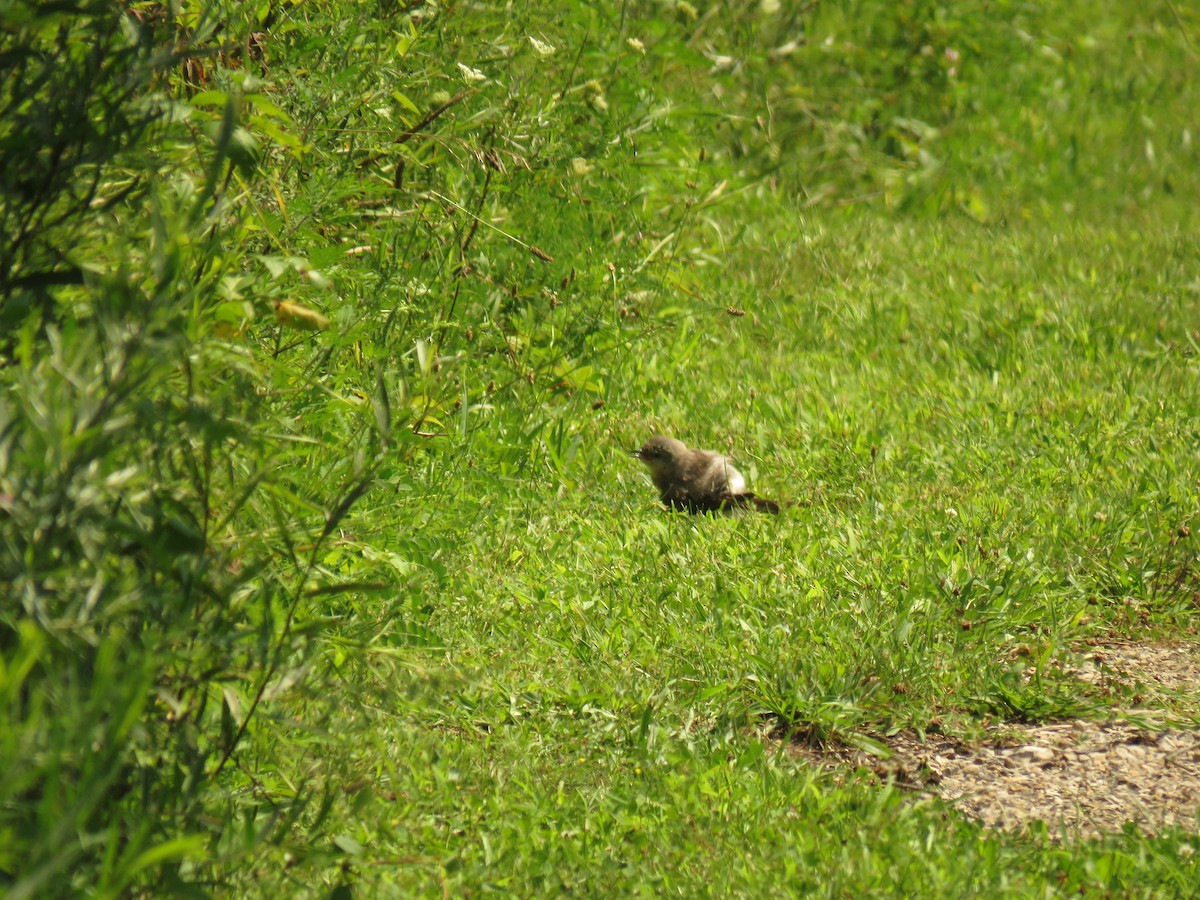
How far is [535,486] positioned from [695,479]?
648 millimetres

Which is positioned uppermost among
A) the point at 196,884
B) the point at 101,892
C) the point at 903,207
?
the point at 101,892

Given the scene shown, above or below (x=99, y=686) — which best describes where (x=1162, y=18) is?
below

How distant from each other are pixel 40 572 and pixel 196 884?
2.46ft

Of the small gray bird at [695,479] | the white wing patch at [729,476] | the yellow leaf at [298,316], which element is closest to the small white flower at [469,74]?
the small gray bird at [695,479]

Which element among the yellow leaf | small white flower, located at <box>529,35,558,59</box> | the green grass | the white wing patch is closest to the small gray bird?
the white wing patch

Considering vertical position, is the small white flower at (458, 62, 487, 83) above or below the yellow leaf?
below

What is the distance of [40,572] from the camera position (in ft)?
7.23

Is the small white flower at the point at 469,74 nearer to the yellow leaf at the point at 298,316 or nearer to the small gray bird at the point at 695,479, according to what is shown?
the small gray bird at the point at 695,479

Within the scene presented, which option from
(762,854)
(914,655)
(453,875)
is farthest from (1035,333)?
(453,875)

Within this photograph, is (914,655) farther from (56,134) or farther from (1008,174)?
(1008,174)

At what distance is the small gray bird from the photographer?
17.9 ft

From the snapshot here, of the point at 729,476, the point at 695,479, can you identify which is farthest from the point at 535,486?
the point at 729,476

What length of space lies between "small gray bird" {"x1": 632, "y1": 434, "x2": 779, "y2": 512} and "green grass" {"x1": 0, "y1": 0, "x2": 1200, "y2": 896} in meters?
0.13

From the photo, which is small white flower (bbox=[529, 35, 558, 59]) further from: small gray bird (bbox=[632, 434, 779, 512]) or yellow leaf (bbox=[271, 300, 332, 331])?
yellow leaf (bbox=[271, 300, 332, 331])
